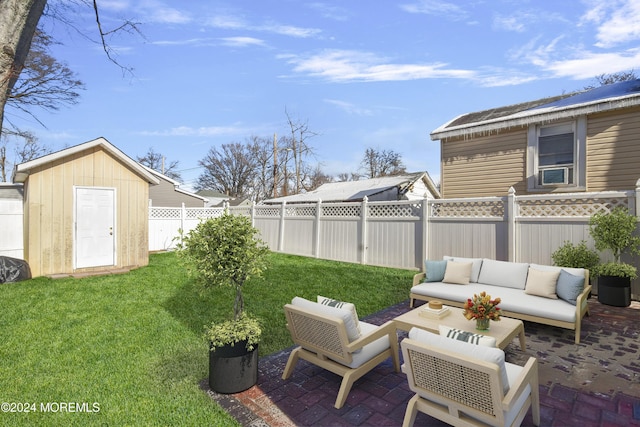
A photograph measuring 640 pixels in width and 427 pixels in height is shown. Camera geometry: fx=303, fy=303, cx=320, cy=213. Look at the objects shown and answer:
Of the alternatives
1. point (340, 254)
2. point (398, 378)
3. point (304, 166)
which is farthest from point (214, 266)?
point (304, 166)

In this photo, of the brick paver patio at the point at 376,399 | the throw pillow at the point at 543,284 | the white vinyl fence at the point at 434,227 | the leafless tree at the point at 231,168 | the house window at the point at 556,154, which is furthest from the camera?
the leafless tree at the point at 231,168

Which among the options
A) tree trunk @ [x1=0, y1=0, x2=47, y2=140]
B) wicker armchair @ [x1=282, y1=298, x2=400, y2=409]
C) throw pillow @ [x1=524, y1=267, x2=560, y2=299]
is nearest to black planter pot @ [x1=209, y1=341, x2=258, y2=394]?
wicker armchair @ [x1=282, y1=298, x2=400, y2=409]

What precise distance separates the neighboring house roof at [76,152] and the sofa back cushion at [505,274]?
973cm

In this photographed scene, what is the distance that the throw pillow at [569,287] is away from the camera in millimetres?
4615

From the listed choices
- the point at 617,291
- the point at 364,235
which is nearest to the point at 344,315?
the point at 617,291

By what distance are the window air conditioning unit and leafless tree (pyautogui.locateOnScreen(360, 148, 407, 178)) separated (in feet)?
75.6

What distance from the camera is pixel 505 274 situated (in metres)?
5.68

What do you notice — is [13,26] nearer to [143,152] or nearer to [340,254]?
[340,254]

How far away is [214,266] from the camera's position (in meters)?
3.12

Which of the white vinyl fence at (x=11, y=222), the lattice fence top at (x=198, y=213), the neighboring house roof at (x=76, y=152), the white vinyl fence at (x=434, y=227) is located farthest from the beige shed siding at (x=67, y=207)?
the lattice fence top at (x=198, y=213)

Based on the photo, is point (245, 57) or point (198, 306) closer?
point (198, 306)

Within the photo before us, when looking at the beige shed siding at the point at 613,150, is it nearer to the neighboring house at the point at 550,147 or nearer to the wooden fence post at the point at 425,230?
the neighboring house at the point at 550,147

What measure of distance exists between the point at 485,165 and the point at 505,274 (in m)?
4.67

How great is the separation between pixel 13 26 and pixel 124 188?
311 inches
